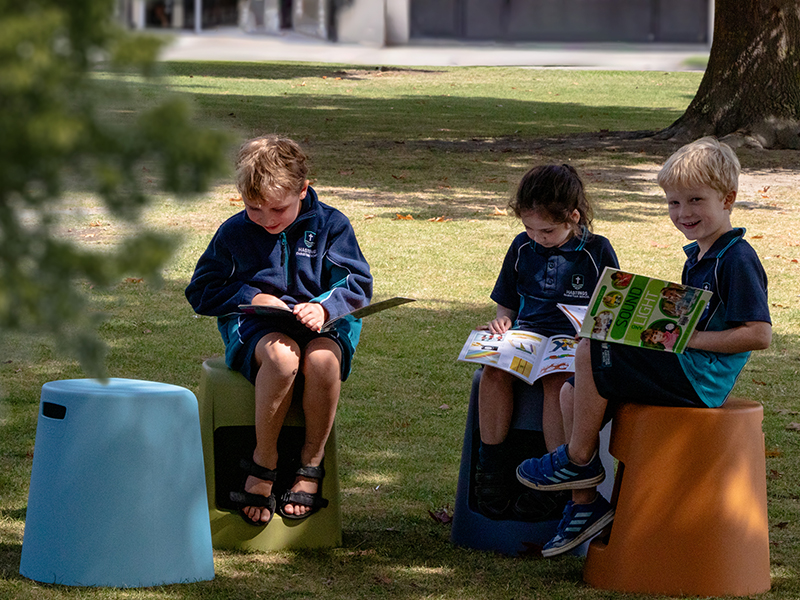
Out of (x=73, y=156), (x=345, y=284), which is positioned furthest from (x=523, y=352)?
(x=73, y=156)

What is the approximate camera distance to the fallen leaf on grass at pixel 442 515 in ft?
12.4

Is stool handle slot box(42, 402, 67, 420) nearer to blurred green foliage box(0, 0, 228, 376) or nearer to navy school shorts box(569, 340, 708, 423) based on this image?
navy school shorts box(569, 340, 708, 423)

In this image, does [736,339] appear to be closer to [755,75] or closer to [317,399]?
[317,399]

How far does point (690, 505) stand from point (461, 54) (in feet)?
114

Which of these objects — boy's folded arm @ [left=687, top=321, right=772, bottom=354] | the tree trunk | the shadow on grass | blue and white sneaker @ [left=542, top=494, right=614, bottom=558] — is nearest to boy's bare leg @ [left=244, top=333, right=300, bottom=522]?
blue and white sneaker @ [left=542, top=494, right=614, bottom=558]

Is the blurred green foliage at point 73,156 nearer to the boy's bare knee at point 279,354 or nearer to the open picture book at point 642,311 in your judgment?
the open picture book at point 642,311

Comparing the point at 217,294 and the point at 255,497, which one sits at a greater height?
the point at 217,294

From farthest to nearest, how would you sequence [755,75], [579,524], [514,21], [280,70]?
[514,21] → [280,70] → [755,75] → [579,524]

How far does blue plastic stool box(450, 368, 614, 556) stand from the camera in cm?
350

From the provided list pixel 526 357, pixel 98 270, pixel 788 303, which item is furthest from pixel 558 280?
pixel 788 303

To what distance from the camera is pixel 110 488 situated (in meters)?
2.98

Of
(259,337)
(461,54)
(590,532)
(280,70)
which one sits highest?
(461,54)

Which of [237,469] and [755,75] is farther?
[755,75]

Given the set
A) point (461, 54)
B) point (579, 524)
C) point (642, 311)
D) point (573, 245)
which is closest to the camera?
point (642, 311)
